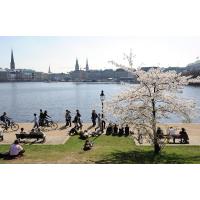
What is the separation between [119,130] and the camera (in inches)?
1092

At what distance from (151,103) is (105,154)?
354 centimetres

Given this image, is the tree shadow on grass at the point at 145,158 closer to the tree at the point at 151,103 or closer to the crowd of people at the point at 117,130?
the tree at the point at 151,103

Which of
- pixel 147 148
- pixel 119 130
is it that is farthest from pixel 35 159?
pixel 119 130

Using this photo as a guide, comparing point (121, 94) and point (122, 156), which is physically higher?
point (121, 94)

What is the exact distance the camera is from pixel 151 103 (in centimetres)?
2098

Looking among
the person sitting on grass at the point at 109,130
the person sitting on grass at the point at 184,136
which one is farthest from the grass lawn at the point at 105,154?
the person sitting on grass at the point at 109,130

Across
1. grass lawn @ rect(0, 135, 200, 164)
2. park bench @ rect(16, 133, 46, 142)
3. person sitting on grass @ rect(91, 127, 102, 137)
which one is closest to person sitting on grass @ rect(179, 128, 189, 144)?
grass lawn @ rect(0, 135, 200, 164)

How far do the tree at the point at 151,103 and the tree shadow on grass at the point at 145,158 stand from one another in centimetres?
93

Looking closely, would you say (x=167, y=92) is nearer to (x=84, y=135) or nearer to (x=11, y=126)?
(x=84, y=135)

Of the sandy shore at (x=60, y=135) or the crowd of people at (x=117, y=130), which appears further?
the crowd of people at (x=117, y=130)

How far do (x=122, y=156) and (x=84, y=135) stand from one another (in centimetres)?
685

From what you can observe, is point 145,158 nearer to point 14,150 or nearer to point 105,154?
point 105,154

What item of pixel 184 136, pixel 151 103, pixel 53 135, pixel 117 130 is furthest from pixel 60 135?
pixel 151 103

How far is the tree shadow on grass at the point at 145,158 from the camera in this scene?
700 inches
